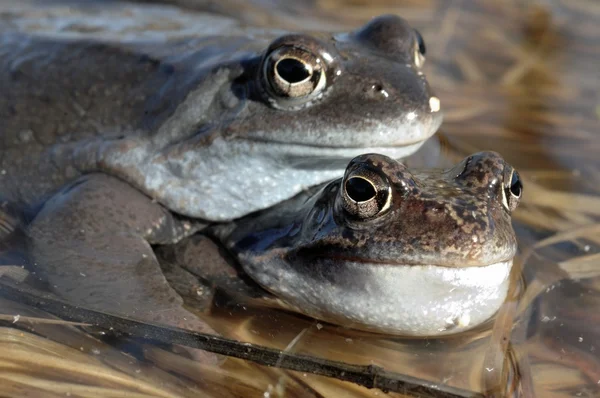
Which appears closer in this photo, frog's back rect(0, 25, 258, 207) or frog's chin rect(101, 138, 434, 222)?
frog's chin rect(101, 138, 434, 222)

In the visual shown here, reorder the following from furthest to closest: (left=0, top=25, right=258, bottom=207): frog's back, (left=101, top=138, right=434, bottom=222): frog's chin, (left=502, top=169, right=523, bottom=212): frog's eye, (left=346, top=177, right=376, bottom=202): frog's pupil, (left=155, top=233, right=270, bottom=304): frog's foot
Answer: (left=0, top=25, right=258, bottom=207): frog's back < (left=101, top=138, right=434, bottom=222): frog's chin < (left=155, top=233, right=270, bottom=304): frog's foot < (left=502, top=169, right=523, bottom=212): frog's eye < (left=346, top=177, right=376, bottom=202): frog's pupil

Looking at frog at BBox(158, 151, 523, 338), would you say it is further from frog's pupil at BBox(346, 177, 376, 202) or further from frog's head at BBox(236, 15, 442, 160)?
frog's head at BBox(236, 15, 442, 160)

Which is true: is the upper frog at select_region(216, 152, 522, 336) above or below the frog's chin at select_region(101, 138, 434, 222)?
below

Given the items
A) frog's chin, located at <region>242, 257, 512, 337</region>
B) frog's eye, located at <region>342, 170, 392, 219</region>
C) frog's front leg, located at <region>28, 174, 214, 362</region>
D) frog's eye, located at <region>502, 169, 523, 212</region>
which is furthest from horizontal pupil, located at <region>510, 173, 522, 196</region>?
frog's front leg, located at <region>28, 174, 214, 362</region>

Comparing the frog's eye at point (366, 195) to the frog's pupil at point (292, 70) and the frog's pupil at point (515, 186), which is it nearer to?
the frog's pupil at point (515, 186)

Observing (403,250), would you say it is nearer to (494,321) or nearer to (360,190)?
(360,190)

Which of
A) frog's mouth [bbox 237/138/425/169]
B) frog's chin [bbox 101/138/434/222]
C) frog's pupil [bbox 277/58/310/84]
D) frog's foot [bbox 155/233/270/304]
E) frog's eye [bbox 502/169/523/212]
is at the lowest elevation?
frog's foot [bbox 155/233/270/304]
